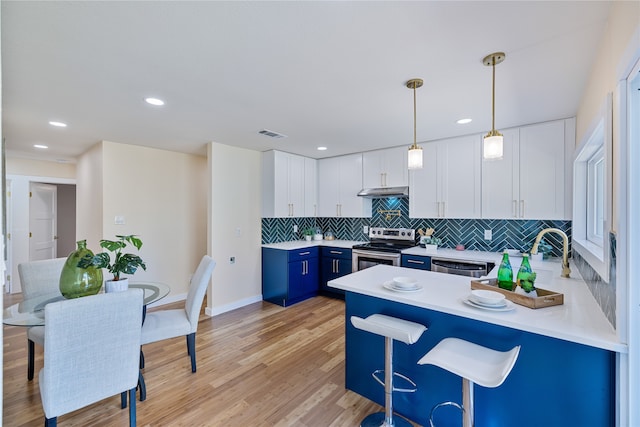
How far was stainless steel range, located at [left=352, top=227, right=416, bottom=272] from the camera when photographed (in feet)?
12.8

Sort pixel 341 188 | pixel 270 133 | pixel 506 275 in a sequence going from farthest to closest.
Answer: pixel 341 188, pixel 270 133, pixel 506 275

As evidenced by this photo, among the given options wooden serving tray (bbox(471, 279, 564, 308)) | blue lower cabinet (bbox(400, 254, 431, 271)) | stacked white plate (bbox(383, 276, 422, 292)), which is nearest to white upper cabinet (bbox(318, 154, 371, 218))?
blue lower cabinet (bbox(400, 254, 431, 271))

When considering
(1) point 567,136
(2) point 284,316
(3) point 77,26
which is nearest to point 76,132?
(3) point 77,26

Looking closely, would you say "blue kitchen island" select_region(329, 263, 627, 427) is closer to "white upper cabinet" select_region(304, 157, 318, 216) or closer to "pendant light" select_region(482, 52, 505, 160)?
"pendant light" select_region(482, 52, 505, 160)

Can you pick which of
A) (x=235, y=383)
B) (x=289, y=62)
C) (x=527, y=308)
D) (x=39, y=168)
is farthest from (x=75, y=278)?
(x=39, y=168)

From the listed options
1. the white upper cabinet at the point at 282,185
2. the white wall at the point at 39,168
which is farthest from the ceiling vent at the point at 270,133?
the white wall at the point at 39,168

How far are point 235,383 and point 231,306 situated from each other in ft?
5.89

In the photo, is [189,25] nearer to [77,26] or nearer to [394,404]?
[77,26]

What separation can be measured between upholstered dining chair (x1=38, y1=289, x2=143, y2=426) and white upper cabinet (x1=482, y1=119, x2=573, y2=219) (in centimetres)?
327

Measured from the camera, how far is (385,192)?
13.7 ft

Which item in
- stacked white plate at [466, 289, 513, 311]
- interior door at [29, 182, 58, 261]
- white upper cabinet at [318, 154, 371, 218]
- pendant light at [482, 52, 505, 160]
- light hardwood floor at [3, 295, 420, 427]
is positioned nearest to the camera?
stacked white plate at [466, 289, 513, 311]

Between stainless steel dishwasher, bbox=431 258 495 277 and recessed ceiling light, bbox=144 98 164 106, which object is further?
stainless steel dishwasher, bbox=431 258 495 277

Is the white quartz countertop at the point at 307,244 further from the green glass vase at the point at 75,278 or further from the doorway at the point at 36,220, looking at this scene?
the doorway at the point at 36,220

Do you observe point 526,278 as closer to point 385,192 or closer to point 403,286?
point 403,286
